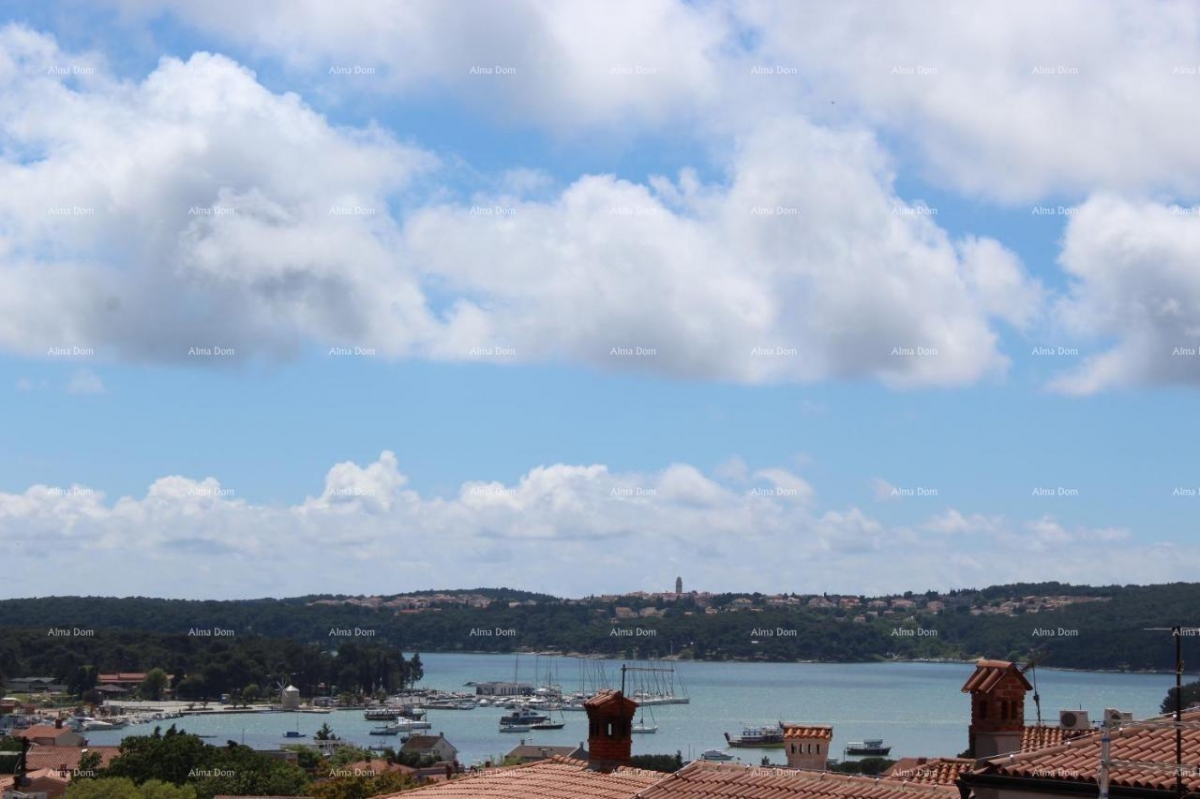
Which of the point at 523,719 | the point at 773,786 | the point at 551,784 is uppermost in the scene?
the point at 773,786

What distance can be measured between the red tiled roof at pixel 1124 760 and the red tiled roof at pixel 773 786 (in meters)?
3.37

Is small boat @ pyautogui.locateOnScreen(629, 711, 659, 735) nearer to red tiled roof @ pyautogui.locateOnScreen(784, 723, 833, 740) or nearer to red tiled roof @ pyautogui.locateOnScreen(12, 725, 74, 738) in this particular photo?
red tiled roof @ pyautogui.locateOnScreen(12, 725, 74, 738)

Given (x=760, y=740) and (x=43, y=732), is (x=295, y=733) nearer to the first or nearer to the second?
(x=43, y=732)

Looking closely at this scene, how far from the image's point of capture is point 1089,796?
11.6 meters

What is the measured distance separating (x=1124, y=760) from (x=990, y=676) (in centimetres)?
520

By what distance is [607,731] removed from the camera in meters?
23.9

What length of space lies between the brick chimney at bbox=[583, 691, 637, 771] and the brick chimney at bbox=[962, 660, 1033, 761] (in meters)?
7.99

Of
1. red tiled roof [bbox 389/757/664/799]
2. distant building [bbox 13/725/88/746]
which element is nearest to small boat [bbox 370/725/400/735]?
distant building [bbox 13/725/88/746]

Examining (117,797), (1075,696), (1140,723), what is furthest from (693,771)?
(1075,696)

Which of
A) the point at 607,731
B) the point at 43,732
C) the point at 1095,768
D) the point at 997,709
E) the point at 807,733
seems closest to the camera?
the point at 1095,768

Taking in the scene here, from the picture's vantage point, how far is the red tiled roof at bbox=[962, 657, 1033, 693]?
1650cm

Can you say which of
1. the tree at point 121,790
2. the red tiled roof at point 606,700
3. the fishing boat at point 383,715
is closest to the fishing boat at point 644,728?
the fishing boat at point 383,715

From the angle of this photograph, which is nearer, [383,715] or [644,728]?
[644,728]

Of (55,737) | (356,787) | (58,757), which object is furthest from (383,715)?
(356,787)
